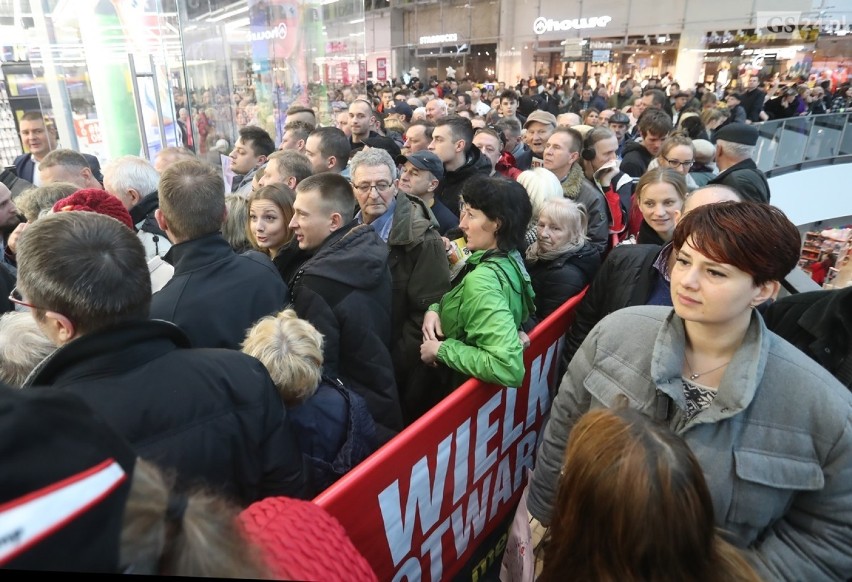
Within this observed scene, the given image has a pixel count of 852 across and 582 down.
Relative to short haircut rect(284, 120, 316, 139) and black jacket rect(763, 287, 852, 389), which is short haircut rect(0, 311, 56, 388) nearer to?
black jacket rect(763, 287, 852, 389)

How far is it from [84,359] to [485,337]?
1392 mm

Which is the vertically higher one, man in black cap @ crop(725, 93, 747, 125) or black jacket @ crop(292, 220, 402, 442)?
man in black cap @ crop(725, 93, 747, 125)

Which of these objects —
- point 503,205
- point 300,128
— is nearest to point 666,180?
point 503,205

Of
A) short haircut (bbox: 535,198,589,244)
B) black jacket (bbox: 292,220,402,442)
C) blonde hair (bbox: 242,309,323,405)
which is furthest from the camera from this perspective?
short haircut (bbox: 535,198,589,244)

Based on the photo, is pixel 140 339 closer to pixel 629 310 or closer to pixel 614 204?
pixel 629 310

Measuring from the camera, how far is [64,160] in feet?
11.9

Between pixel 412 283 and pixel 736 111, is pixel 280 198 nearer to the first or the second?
pixel 412 283

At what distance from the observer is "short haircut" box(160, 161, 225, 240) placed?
211cm

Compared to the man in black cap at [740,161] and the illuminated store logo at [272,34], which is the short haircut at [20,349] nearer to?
the man in black cap at [740,161]

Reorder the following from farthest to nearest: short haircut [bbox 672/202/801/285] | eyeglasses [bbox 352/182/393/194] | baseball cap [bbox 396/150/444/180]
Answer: baseball cap [bbox 396/150/444/180]
eyeglasses [bbox 352/182/393/194]
short haircut [bbox 672/202/801/285]

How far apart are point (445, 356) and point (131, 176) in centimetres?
252

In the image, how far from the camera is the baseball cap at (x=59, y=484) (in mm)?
537

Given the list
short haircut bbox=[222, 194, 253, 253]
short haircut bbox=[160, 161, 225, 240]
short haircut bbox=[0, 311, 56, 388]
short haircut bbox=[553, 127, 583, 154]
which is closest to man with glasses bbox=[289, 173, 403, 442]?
short haircut bbox=[160, 161, 225, 240]

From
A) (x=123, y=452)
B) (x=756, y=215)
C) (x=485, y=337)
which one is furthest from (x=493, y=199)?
(x=123, y=452)
